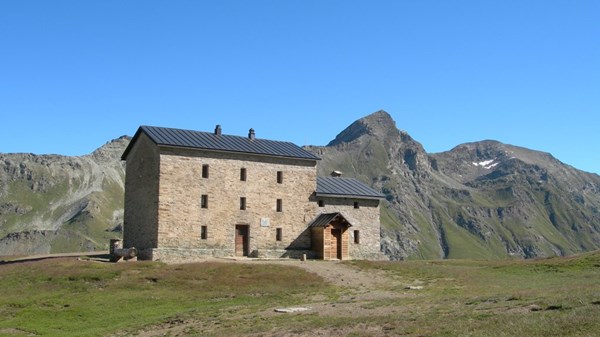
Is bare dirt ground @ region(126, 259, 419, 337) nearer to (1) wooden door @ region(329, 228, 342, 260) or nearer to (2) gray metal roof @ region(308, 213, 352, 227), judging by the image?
(2) gray metal roof @ region(308, 213, 352, 227)

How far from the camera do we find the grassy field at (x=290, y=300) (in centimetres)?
2127

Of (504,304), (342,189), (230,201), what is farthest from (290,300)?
(342,189)

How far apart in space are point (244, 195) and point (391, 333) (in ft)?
110

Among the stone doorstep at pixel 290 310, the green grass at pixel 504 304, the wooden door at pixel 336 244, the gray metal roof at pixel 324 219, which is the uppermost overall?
the gray metal roof at pixel 324 219

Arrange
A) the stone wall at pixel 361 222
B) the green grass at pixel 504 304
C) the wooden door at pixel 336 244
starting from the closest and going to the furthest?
the green grass at pixel 504 304
the wooden door at pixel 336 244
the stone wall at pixel 361 222

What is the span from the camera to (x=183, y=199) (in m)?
50.2

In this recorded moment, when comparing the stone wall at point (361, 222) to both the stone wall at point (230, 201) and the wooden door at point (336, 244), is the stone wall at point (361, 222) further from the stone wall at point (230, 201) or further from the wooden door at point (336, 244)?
the stone wall at point (230, 201)

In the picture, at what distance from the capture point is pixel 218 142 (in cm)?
5378

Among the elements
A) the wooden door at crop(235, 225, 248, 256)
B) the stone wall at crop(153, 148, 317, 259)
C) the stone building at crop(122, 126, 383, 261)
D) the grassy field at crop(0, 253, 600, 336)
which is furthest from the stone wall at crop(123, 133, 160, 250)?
the wooden door at crop(235, 225, 248, 256)

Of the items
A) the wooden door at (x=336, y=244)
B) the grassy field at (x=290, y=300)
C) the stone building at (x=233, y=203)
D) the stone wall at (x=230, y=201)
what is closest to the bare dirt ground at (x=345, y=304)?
the grassy field at (x=290, y=300)

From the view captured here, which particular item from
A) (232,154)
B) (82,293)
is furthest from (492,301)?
(232,154)

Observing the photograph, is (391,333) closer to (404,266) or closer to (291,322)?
(291,322)

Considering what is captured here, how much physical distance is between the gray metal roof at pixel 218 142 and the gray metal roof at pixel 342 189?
3097mm

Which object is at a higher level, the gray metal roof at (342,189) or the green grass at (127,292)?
the gray metal roof at (342,189)
